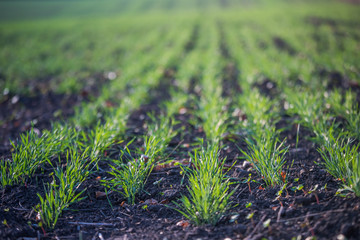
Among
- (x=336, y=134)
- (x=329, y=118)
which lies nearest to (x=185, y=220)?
(x=336, y=134)

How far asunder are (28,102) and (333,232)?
16.2 ft

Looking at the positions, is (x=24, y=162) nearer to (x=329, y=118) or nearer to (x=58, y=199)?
(x=58, y=199)

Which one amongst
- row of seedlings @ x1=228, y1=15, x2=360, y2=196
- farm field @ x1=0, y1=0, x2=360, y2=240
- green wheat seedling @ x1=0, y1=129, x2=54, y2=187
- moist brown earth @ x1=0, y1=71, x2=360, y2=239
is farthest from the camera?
green wheat seedling @ x1=0, y1=129, x2=54, y2=187

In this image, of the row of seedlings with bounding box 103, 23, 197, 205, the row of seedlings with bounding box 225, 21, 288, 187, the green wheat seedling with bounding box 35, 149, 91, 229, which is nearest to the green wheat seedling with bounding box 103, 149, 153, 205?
the row of seedlings with bounding box 103, 23, 197, 205

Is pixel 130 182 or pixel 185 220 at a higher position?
pixel 130 182

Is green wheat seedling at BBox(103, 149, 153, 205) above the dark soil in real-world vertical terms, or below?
above

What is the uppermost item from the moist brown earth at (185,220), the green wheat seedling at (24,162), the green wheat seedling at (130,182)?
the green wheat seedling at (24,162)

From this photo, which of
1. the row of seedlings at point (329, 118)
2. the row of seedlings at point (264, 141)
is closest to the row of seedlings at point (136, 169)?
the row of seedlings at point (264, 141)

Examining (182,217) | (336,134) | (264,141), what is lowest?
(182,217)

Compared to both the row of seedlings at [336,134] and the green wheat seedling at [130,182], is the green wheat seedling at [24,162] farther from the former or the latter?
the row of seedlings at [336,134]

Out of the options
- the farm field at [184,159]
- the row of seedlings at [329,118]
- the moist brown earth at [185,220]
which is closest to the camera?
the moist brown earth at [185,220]

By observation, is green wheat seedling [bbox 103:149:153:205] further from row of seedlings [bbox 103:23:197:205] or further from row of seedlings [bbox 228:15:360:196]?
row of seedlings [bbox 228:15:360:196]

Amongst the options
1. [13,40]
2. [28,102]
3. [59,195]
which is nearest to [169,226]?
[59,195]

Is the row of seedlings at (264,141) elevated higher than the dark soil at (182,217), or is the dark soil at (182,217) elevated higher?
the row of seedlings at (264,141)
